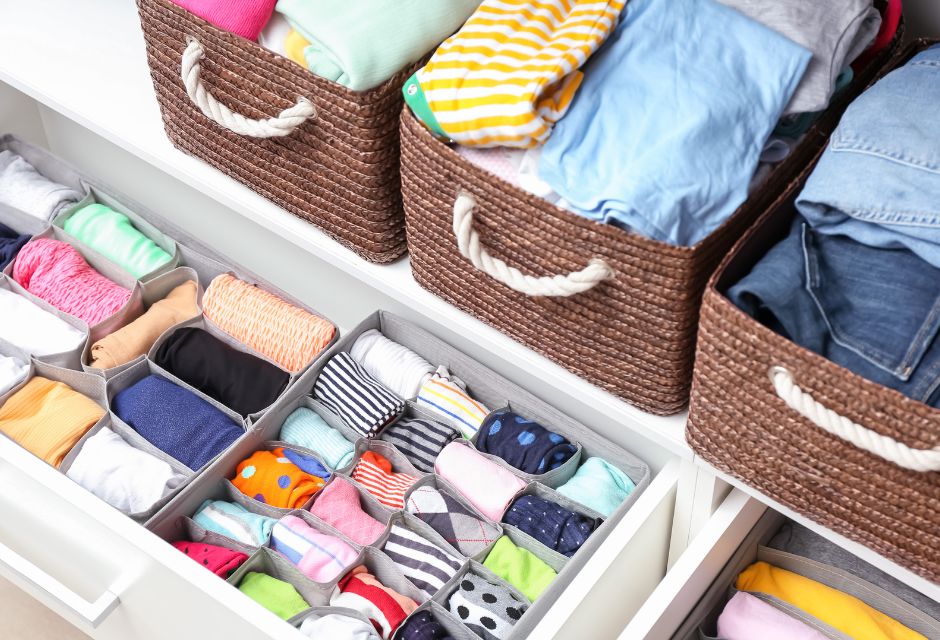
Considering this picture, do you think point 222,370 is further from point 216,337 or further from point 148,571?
point 148,571

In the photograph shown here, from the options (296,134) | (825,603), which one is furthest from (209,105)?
(825,603)

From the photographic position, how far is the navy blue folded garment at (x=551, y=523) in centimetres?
102

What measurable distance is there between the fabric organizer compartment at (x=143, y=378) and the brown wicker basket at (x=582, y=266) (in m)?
0.33

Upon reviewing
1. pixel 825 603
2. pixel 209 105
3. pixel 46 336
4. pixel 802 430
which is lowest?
pixel 825 603

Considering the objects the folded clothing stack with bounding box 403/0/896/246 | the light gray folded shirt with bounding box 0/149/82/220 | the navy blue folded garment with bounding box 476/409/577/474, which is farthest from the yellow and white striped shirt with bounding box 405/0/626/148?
the light gray folded shirt with bounding box 0/149/82/220

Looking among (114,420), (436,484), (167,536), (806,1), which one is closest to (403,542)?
(436,484)

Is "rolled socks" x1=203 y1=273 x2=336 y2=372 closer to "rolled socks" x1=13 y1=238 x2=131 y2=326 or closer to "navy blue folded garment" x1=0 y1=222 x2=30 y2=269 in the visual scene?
"rolled socks" x1=13 y1=238 x2=131 y2=326

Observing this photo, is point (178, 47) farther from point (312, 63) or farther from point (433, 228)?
point (433, 228)

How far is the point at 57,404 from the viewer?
45.1 inches

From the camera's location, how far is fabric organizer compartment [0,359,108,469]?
1125 mm

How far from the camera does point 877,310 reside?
0.75 meters

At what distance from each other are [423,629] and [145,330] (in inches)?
19.8

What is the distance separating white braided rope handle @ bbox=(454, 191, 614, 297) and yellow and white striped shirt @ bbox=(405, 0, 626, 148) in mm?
57

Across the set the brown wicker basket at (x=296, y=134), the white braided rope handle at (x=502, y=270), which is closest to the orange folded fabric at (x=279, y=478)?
the brown wicker basket at (x=296, y=134)
